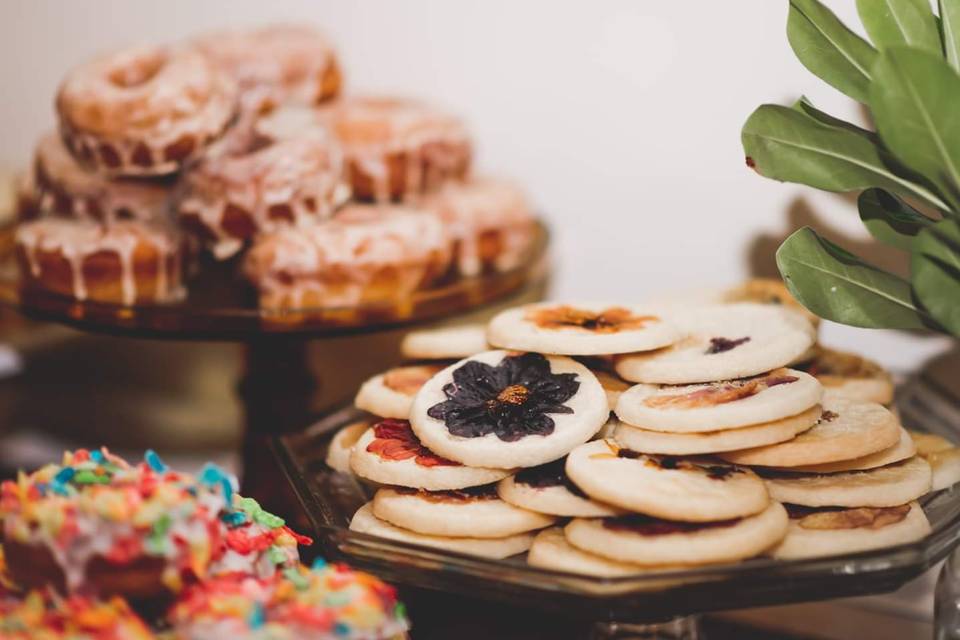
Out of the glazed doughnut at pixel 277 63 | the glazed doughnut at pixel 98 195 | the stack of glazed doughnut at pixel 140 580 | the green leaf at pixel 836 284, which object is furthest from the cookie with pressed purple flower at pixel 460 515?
the glazed doughnut at pixel 277 63

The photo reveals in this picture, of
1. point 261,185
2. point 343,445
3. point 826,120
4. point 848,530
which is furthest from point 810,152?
point 261,185

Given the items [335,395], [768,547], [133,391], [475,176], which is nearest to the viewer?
[768,547]

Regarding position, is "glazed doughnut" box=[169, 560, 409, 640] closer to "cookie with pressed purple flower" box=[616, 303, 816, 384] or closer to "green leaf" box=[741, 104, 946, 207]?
"cookie with pressed purple flower" box=[616, 303, 816, 384]

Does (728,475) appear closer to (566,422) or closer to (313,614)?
(566,422)

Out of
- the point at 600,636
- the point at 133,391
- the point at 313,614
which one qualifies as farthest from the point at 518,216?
the point at 133,391

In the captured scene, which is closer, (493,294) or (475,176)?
(493,294)

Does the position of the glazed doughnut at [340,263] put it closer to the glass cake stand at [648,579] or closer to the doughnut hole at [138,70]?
the doughnut hole at [138,70]
